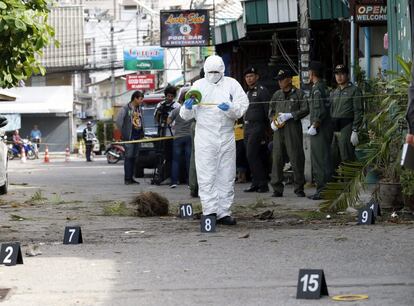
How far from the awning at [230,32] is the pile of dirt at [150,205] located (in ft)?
36.8

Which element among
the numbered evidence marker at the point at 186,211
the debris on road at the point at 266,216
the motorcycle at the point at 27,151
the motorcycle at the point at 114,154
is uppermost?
the numbered evidence marker at the point at 186,211

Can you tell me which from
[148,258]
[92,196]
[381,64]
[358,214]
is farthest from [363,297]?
[381,64]

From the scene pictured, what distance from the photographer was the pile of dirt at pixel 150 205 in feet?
47.9

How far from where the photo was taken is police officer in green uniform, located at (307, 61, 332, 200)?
16.5 metres

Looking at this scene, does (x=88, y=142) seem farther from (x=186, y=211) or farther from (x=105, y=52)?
(x=105, y=52)

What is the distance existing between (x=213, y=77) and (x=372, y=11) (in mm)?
6446

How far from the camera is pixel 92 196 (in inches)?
770

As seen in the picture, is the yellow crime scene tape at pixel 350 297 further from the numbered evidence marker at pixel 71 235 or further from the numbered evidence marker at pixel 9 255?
the numbered evidence marker at pixel 71 235

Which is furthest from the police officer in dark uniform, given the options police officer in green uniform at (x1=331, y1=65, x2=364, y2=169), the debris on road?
the debris on road

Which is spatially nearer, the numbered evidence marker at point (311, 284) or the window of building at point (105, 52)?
the numbered evidence marker at point (311, 284)

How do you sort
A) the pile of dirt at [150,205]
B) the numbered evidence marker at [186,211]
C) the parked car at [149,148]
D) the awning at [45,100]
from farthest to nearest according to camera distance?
1. the awning at [45,100]
2. the parked car at [149,148]
3. the pile of dirt at [150,205]
4. the numbered evidence marker at [186,211]

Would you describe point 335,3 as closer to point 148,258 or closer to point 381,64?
point 381,64

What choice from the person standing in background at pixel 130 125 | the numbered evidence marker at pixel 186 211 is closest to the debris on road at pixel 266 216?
the numbered evidence marker at pixel 186 211

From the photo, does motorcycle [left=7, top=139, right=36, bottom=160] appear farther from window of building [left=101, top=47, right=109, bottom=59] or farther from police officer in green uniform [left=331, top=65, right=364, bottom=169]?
police officer in green uniform [left=331, top=65, right=364, bottom=169]
